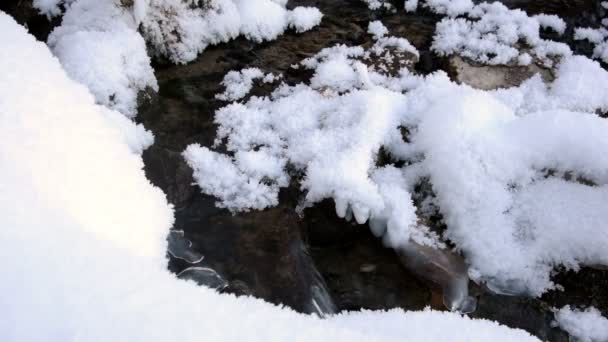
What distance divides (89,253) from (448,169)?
2641 millimetres

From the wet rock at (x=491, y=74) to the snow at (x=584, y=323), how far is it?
7.86 feet

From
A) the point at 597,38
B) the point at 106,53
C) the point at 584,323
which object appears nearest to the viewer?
the point at 584,323

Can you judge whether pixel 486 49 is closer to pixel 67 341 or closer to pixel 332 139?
pixel 332 139

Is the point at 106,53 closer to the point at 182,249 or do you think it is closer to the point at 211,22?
the point at 211,22

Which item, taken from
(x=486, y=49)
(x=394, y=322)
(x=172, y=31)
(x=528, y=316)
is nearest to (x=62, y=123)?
(x=394, y=322)

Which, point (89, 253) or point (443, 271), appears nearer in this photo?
point (89, 253)

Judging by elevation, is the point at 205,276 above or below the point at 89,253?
below

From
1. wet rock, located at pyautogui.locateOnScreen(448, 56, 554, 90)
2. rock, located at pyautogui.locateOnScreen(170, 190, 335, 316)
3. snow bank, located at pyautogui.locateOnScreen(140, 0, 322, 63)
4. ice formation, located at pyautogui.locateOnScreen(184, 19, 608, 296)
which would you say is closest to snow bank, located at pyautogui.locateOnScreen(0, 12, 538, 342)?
rock, located at pyautogui.locateOnScreen(170, 190, 335, 316)

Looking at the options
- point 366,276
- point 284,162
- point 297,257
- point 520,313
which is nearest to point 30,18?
point 284,162

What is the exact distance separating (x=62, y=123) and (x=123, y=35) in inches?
86.3

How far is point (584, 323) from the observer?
2967 mm

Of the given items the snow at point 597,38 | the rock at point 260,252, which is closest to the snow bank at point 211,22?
the rock at point 260,252

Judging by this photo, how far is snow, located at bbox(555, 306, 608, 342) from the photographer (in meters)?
2.90

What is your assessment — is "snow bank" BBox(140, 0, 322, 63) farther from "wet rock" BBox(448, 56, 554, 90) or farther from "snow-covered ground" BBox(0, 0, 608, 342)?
"wet rock" BBox(448, 56, 554, 90)
